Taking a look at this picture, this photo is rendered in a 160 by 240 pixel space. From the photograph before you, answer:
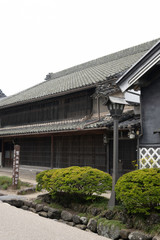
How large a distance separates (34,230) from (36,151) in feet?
40.7

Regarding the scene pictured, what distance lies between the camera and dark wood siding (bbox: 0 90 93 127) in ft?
52.7

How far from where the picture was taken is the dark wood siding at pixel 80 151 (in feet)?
44.7

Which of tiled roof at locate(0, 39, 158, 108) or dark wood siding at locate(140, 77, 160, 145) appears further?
tiled roof at locate(0, 39, 158, 108)

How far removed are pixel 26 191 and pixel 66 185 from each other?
15.3ft

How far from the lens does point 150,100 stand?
8797mm

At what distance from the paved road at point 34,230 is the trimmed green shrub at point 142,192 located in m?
1.09

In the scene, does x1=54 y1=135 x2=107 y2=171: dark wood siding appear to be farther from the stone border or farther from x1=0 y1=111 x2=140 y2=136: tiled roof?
the stone border

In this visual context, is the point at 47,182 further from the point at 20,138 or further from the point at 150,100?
the point at 20,138

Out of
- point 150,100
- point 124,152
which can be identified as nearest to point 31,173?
point 124,152

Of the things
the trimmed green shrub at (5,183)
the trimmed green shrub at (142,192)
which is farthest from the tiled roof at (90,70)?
the trimmed green shrub at (142,192)

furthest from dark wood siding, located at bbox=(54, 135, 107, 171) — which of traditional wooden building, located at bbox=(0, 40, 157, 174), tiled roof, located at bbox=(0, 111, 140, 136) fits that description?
tiled roof, located at bbox=(0, 111, 140, 136)

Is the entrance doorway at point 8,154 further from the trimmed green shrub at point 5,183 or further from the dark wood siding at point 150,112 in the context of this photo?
the dark wood siding at point 150,112

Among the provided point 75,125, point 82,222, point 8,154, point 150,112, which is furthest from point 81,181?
point 8,154

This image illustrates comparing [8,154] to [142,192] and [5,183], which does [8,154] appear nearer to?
[5,183]
